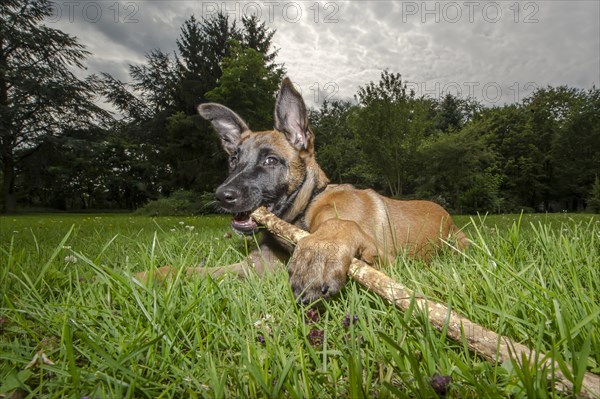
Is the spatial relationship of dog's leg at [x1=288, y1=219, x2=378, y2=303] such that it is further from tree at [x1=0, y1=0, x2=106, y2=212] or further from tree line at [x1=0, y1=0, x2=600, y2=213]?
tree at [x1=0, y1=0, x2=106, y2=212]

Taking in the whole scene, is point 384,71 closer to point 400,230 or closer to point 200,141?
point 200,141

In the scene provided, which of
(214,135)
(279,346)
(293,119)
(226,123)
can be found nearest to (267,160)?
(293,119)

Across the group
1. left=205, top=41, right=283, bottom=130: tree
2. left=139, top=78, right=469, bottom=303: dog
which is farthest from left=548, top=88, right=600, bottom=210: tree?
left=139, top=78, right=469, bottom=303: dog

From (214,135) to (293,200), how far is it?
2829 cm

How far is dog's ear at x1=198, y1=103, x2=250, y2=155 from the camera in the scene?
4.17 metres

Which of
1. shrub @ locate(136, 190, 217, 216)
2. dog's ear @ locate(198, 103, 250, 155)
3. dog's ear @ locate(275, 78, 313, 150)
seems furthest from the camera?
shrub @ locate(136, 190, 217, 216)

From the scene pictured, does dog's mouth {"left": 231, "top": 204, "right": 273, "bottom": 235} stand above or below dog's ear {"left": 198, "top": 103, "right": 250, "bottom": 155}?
below

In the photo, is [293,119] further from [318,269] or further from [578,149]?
[578,149]

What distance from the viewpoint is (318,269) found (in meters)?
1.76

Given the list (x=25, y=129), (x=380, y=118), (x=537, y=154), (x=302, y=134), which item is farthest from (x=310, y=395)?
(x=537, y=154)

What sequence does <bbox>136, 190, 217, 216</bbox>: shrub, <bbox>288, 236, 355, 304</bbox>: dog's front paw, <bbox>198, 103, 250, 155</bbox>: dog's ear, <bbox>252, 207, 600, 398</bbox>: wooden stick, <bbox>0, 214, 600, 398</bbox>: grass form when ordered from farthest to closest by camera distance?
<bbox>136, 190, 217, 216</bbox>: shrub → <bbox>198, 103, 250, 155</bbox>: dog's ear → <bbox>288, 236, 355, 304</bbox>: dog's front paw → <bbox>0, 214, 600, 398</bbox>: grass → <bbox>252, 207, 600, 398</bbox>: wooden stick

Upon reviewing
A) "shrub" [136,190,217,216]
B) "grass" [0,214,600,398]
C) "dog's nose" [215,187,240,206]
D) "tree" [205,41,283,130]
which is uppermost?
"tree" [205,41,283,130]

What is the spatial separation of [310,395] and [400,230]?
2.57m

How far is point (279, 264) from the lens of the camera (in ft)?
9.64
